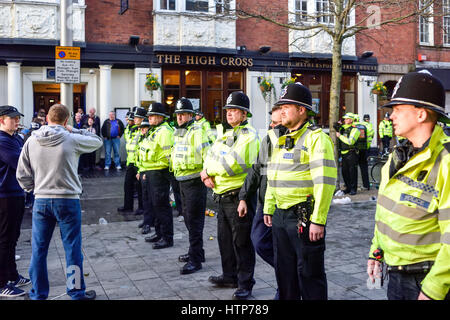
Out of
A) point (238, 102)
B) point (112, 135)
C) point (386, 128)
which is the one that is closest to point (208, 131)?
point (238, 102)

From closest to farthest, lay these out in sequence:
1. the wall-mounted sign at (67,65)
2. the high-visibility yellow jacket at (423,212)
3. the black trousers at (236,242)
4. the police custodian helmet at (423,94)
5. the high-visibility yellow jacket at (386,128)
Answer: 1. the high-visibility yellow jacket at (423,212)
2. the police custodian helmet at (423,94)
3. the black trousers at (236,242)
4. the wall-mounted sign at (67,65)
5. the high-visibility yellow jacket at (386,128)

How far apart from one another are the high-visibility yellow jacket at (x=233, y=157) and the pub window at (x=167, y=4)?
13787 mm

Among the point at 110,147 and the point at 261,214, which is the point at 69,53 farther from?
the point at 110,147

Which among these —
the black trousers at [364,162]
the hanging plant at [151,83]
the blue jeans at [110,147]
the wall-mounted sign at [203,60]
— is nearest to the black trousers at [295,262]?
the black trousers at [364,162]

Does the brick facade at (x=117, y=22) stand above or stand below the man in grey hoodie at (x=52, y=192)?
above

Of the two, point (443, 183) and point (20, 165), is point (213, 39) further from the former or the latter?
point (443, 183)

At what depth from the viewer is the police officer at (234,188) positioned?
5098 mm

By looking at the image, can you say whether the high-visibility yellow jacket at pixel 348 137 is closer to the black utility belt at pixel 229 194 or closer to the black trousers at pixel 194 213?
the black trousers at pixel 194 213

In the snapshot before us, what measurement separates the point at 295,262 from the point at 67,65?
22.1ft

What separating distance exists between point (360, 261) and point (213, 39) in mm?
13401

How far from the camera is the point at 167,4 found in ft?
58.3

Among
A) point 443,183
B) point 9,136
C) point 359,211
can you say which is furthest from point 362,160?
point 443,183

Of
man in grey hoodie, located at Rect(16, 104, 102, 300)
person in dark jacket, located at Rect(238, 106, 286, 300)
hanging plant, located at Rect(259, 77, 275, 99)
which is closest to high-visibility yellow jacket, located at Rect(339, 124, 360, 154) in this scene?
hanging plant, located at Rect(259, 77, 275, 99)

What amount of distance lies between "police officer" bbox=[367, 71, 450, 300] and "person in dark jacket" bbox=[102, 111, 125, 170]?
14307mm
